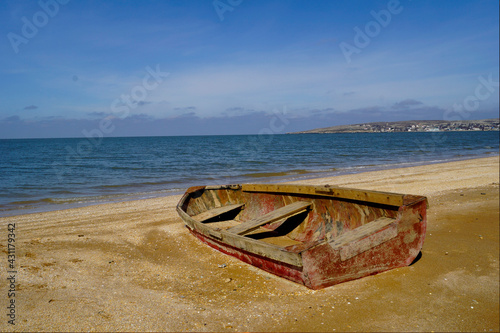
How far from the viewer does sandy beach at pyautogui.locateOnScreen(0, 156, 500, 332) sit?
3.78m

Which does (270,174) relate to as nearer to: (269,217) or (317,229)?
(317,229)

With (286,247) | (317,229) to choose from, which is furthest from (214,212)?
(286,247)

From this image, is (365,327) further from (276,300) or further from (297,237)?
(297,237)

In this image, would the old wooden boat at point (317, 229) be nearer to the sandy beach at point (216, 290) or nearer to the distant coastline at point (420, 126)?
the sandy beach at point (216, 290)

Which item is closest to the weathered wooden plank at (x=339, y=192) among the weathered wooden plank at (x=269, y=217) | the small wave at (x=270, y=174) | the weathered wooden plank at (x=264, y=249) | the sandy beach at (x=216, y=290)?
the weathered wooden plank at (x=269, y=217)

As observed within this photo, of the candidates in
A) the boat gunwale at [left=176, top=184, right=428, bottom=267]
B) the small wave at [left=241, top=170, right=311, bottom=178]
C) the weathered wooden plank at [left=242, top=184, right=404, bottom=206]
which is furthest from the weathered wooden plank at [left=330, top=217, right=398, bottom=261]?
the small wave at [left=241, top=170, right=311, bottom=178]

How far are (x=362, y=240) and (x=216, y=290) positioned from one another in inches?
86.1

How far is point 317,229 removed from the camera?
6.64m

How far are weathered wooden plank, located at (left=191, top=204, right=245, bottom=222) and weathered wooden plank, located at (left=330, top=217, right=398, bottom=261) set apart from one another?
3829 mm

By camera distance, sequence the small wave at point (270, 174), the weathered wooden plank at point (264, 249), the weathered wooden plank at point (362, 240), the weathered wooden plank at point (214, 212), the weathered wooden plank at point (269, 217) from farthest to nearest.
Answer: the small wave at point (270, 174), the weathered wooden plank at point (214, 212), the weathered wooden plank at point (269, 217), the weathered wooden plank at point (362, 240), the weathered wooden plank at point (264, 249)

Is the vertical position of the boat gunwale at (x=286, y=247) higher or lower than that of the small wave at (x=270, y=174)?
higher

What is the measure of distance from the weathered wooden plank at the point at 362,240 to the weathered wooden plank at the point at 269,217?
1.80m

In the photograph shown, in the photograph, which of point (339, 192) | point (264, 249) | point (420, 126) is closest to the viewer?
point (264, 249)

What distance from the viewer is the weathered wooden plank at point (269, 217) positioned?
596 cm
